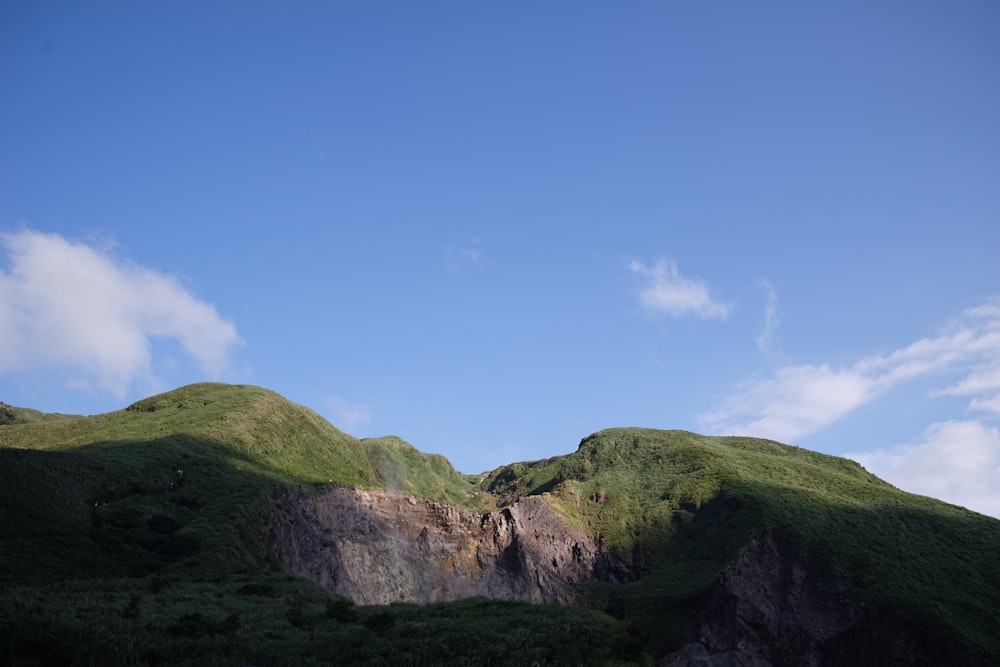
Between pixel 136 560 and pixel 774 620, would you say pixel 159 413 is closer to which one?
pixel 136 560

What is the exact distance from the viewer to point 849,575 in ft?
238

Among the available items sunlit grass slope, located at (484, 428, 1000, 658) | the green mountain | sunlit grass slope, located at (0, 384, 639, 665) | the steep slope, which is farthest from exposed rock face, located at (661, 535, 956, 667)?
the steep slope

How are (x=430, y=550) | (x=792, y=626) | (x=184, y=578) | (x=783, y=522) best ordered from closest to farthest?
(x=184, y=578)
(x=792, y=626)
(x=783, y=522)
(x=430, y=550)

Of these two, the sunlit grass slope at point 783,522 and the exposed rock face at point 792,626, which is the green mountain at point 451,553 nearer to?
the exposed rock face at point 792,626

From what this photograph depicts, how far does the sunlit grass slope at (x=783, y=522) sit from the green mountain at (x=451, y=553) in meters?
0.37

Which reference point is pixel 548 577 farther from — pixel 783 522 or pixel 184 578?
pixel 184 578

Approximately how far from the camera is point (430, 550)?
8431cm

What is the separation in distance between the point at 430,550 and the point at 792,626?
1874 inches

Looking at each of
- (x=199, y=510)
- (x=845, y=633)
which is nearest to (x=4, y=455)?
(x=199, y=510)

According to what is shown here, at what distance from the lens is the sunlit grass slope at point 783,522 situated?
70.1 meters

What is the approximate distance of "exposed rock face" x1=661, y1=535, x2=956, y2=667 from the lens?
65.1 m

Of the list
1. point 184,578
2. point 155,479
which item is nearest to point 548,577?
point 155,479

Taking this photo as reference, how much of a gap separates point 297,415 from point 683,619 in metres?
72.6

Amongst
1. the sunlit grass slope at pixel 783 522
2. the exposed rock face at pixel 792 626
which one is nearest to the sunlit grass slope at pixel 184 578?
the exposed rock face at pixel 792 626
